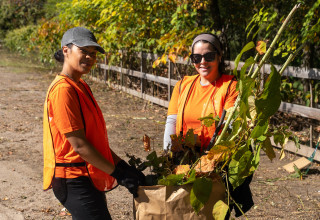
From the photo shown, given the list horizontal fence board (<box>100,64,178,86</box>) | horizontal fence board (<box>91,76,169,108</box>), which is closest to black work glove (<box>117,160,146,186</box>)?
horizontal fence board (<box>100,64,178,86</box>)

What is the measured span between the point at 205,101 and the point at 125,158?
13.0 feet

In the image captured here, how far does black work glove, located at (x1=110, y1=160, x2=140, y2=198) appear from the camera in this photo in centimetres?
236

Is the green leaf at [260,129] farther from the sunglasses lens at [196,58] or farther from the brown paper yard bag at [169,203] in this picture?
the sunglasses lens at [196,58]

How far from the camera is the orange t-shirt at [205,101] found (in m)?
2.86

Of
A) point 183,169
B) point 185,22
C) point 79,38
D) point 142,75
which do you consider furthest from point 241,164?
point 142,75

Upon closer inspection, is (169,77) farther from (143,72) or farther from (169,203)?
(169,203)

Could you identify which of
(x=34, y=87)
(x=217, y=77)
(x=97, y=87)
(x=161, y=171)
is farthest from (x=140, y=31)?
(x=161, y=171)

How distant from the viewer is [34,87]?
14148 millimetres

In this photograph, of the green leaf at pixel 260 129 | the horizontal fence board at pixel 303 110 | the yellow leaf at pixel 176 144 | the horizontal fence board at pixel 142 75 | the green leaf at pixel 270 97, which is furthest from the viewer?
the horizontal fence board at pixel 142 75

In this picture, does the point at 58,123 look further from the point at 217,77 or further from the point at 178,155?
the point at 217,77

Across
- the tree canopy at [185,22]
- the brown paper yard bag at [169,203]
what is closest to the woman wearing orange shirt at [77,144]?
the brown paper yard bag at [169,203]

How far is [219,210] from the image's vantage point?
2109 millimetres

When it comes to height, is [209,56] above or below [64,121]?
above

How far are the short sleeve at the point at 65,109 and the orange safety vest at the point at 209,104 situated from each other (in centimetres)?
79
